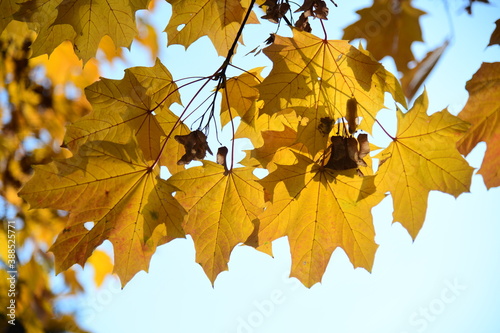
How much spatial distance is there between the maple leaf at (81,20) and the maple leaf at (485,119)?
1076mm

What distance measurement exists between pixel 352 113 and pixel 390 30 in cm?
87

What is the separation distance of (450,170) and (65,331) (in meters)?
2.78

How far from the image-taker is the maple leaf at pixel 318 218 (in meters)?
1.19

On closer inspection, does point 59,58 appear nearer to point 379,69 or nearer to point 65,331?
point 65,331

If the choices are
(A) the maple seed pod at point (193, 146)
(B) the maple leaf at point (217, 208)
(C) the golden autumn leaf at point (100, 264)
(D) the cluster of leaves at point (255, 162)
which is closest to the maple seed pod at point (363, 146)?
(D) the cluster of leaves at point (255, 162)

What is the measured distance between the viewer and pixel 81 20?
4.13ft

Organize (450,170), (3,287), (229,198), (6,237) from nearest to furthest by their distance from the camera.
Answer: (450,170)
(229,198)
(3,287)
(6,237)

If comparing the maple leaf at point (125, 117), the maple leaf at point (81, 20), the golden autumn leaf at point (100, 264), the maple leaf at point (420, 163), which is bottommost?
the maple leaf at point (420, 163)

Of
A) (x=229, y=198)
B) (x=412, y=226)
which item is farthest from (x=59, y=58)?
(x=412, y=226)

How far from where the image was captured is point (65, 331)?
2.82 metres

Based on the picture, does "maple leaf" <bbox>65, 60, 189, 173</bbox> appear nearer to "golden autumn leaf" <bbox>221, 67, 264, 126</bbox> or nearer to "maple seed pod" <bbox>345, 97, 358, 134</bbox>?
"golden autumn leaf" <bbox>221, 67, 264, 126</bbox>

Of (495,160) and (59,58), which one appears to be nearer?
(495,160)

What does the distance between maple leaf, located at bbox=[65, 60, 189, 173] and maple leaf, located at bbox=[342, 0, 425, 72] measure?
992mm

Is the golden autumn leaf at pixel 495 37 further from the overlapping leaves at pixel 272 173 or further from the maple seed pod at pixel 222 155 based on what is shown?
the maple seed pod at pixel 222 155
